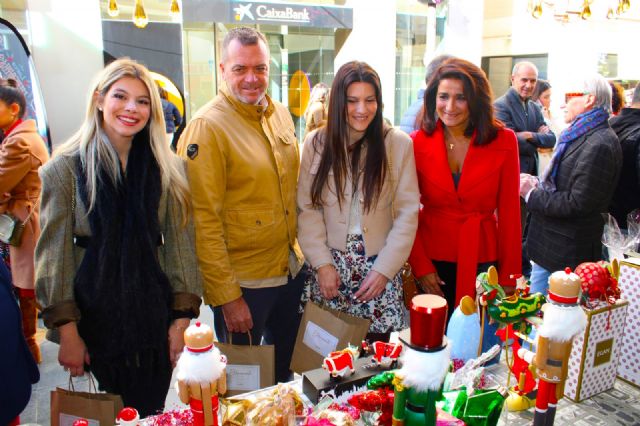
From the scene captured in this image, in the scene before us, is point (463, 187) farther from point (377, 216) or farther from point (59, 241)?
point (59, 241)

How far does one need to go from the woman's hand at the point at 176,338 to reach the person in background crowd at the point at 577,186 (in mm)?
1714

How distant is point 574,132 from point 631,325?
1190 mm

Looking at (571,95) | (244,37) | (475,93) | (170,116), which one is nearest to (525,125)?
(571,95)

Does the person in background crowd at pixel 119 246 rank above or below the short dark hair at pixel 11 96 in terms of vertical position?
below

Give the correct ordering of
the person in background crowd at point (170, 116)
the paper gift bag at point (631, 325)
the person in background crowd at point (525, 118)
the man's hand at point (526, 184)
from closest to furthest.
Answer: the paper gift bag at point (631, 325), the man's hand at point (526, 184), the person in background crowd at point (525, 118), the person in background crowd at point (170, 116)

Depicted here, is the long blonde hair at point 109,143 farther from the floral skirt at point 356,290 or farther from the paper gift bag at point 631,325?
the paper gift bag at point 631,325

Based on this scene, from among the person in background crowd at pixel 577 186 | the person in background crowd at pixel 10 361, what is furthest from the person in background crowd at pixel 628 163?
the person in background crowd at pixel 10 361

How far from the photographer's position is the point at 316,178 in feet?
6.15

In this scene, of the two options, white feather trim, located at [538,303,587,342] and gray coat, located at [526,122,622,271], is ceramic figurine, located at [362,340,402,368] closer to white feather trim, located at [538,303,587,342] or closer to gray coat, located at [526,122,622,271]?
white feather trim, located at [538,303,587,342]

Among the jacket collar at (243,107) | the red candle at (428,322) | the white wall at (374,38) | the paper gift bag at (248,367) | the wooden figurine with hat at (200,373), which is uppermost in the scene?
the white wall at (374,38)

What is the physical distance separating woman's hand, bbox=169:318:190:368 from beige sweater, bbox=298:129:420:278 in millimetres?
535

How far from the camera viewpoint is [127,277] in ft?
4.93

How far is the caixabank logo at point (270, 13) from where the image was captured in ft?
23.0

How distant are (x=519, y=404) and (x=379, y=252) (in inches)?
31.0
